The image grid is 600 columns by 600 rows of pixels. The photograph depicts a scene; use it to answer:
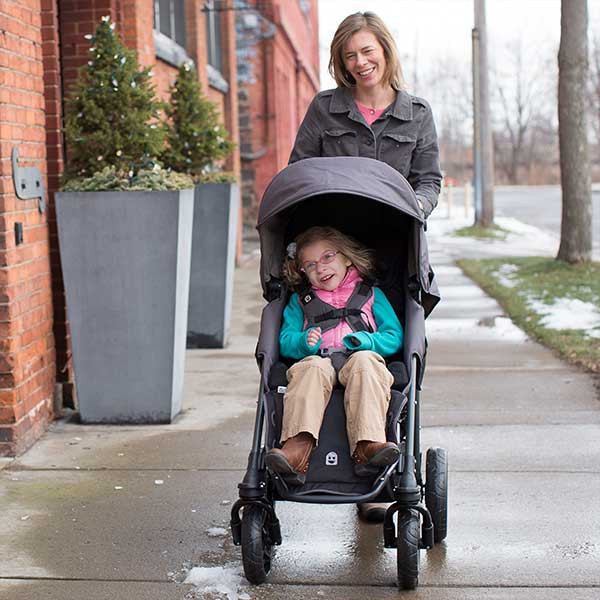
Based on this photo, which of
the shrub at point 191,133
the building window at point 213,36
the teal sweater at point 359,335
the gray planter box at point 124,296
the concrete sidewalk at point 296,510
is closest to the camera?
Answer: the concrete sidewalk at point 296,510

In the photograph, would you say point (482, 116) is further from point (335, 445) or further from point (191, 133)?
point (335, 445)

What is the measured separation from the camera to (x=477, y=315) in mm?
10984

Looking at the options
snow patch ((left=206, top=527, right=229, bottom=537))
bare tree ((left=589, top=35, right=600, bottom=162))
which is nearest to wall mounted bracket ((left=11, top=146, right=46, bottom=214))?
snow patch ((left=206, top=527, right=229, bottom=537))

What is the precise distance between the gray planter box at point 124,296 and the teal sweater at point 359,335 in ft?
6.08

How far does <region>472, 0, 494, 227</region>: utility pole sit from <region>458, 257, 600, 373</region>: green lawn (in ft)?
23.5

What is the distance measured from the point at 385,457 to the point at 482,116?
20.1 m

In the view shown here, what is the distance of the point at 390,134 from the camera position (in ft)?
15.8

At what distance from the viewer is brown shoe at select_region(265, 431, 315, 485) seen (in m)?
4.00

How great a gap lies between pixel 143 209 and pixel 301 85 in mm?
27612

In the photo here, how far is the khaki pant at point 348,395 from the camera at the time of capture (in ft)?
13.3

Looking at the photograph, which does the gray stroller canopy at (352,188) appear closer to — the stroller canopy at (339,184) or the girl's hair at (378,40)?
the stroller canopy at (339,184)

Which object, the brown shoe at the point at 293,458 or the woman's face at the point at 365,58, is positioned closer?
the brown shoe at the point at 293,458

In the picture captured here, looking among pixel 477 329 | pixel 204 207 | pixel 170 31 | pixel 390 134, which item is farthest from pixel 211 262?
pixel 390 134

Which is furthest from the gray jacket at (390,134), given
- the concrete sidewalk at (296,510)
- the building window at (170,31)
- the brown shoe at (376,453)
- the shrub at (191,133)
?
the building window at (170,31)
